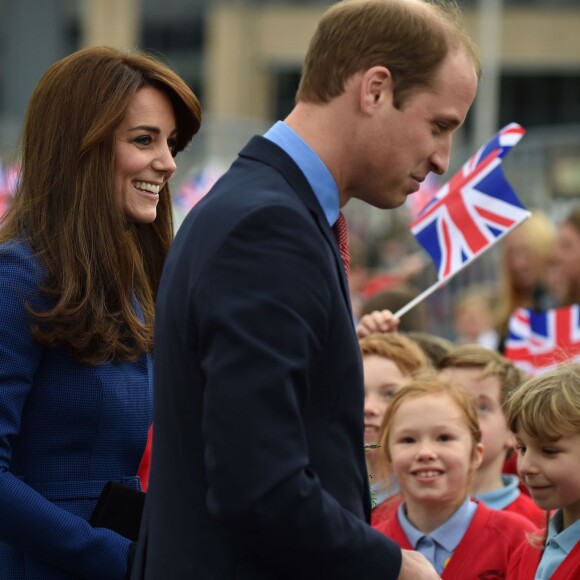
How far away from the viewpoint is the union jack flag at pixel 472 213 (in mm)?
4988

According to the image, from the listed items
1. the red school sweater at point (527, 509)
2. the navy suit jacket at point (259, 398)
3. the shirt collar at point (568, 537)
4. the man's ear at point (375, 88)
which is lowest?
the red school sweater at point (527, 509)

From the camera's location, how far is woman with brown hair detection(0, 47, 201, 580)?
284 centimetres

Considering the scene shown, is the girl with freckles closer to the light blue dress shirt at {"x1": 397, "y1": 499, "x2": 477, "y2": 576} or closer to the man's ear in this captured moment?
the light blue dress shirt at {"x1": 397, "y1": 499, "x2": 477, "y2": 576}

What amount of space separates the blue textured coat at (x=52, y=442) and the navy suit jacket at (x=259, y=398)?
0.51 metres

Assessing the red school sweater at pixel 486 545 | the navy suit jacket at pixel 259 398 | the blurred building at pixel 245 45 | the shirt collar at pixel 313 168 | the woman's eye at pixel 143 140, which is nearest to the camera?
the navy suit jacket at pixel 259 398

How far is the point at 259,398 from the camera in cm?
206

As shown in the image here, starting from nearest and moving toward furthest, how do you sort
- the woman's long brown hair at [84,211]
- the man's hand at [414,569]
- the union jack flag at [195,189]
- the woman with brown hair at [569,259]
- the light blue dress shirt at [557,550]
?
the man's hand at [414,569], the woman's long brown hair at [84,211], the light blue dress shirt at [557,550], the woman with brown hair at [569,259], the union jack flag at [195,189]

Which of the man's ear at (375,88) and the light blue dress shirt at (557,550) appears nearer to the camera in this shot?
the man's ear at (375,88)

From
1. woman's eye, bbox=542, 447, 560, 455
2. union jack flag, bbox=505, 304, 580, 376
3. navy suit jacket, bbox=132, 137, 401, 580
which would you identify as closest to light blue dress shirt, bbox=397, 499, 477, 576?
woman's eye, bbox=542, 447, 560, 455

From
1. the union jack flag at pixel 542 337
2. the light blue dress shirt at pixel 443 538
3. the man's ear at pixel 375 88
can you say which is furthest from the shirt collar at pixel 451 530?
the union jack flag at pixel 542 337

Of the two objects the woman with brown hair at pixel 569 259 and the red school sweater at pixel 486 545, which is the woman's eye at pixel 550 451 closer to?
the red school sweater at pixel 486 545

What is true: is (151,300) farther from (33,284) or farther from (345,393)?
(345,393)

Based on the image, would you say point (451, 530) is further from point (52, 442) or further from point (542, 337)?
point (542, 337)

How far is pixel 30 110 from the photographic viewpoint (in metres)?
3.21
